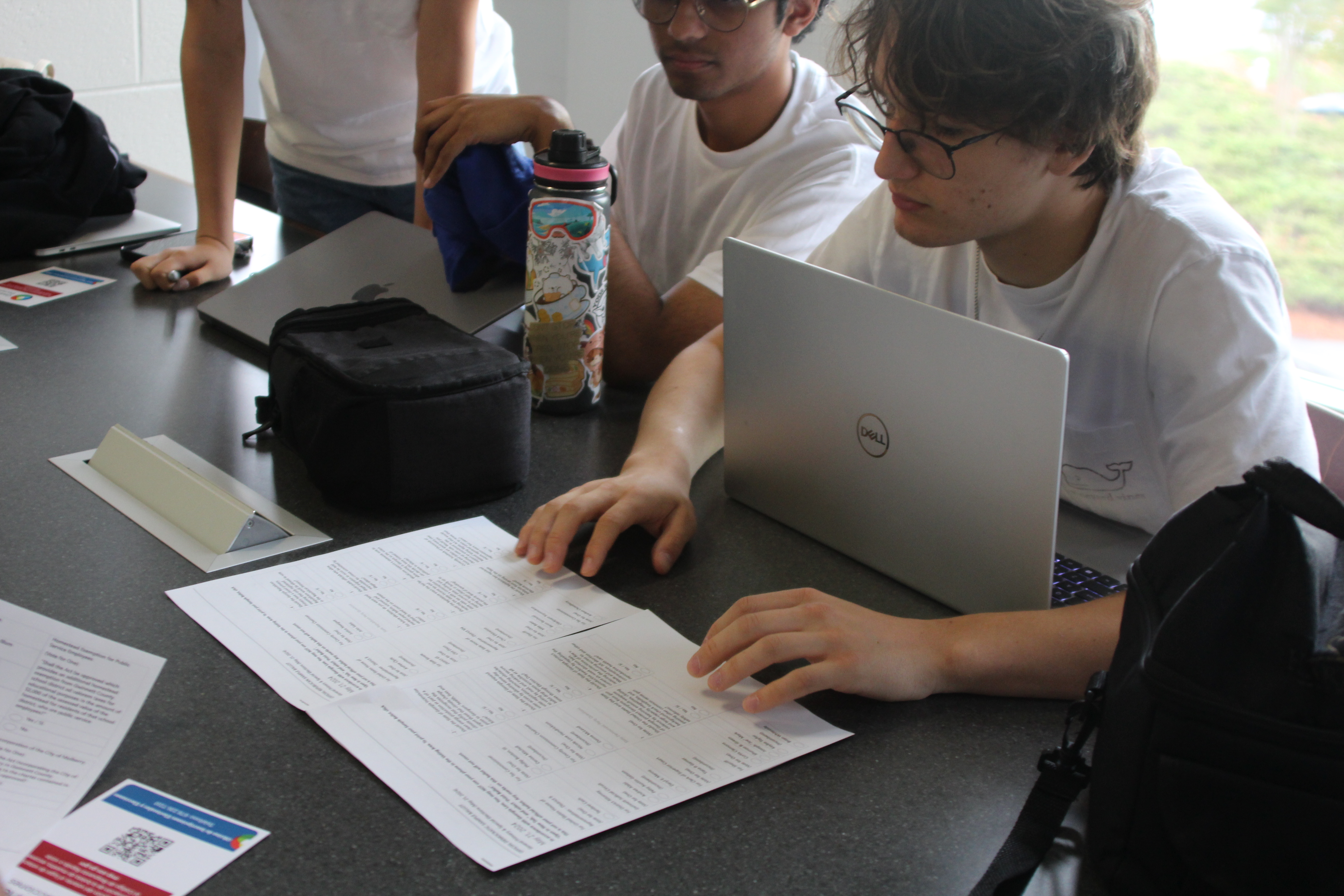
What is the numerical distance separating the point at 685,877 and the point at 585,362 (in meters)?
0.73

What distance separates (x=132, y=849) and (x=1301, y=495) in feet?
2.22

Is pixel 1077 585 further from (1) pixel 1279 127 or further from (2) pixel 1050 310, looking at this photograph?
(1) pixel 1279 127

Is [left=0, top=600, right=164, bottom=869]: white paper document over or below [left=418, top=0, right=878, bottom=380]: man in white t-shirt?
below

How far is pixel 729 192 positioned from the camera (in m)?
1.62

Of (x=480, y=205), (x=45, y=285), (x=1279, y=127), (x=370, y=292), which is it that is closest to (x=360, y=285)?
(x=370, y=292)

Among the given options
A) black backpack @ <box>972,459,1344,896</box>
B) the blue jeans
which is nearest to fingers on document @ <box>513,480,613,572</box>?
black backpack @ <box>972,459,1344,896</box>

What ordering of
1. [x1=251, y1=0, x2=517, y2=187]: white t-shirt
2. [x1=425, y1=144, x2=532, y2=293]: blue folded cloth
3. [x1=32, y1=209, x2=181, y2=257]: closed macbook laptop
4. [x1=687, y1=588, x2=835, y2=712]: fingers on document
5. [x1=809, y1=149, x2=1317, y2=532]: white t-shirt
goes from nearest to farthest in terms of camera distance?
[x1=687, y1=588, x2=835, y2=712]: fingers on document, [x1=809, y1=149, x2=1317, y2=532]: white t-shirt, [x1=425, y1=144, x2=532, y2=293]: blue folded cloth, [x1=32, y1=209, x2=181, y2=257]: closed macbook laptop, [x1=251, y1=0, x2=517, y2=187]: white t-shirt

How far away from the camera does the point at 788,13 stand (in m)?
1.51

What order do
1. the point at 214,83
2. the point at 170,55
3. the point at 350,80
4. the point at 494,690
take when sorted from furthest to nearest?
1. the point at 170,55
2. the point at 350,80
3. the point at 214,83
4. the point at 494,690

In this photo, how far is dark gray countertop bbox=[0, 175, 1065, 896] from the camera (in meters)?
0.64

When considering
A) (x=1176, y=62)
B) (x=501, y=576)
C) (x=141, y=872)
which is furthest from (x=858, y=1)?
(x=1176, y=62)

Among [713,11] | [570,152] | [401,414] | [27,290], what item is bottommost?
[27,290]

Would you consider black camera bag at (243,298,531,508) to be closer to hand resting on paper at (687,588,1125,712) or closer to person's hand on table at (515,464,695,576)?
person's hand on table at (515,464,695,576)

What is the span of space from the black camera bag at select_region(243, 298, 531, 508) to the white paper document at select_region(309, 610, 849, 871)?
0.85ft
